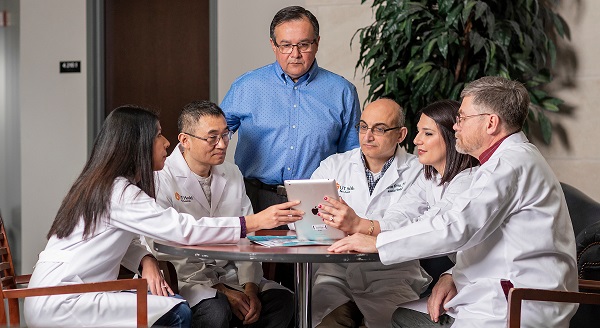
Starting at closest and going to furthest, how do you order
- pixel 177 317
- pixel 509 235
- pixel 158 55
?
pixel 509 235, pixel 177 317, pixel 158 55

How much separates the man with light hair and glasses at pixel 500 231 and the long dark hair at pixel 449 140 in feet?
2.24

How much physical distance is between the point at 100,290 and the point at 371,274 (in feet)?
4.72

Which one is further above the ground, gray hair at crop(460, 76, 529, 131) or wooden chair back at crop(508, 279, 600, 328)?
gray hair at crop(460, 76, 529, 131)

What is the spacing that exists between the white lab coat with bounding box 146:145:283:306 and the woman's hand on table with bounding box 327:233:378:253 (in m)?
0.80

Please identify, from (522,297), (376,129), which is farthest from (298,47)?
(522,297)

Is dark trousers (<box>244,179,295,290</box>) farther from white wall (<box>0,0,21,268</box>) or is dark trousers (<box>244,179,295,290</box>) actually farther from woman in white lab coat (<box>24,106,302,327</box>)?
white wall (<box>0,0,21,268</box>)

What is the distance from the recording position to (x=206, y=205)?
3.70 m

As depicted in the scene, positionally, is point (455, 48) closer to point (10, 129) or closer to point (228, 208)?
point (228, 208)

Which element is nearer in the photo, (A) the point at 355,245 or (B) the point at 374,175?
(A) the point at 355,245

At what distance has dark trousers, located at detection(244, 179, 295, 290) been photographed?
13.5 feet

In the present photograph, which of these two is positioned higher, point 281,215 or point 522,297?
point 281,215

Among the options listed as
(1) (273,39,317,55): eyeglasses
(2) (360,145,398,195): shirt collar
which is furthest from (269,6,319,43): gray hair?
(2) (360,145,398,195): shirt collar

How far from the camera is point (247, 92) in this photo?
13.9 feet

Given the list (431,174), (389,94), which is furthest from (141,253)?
(389,94)
